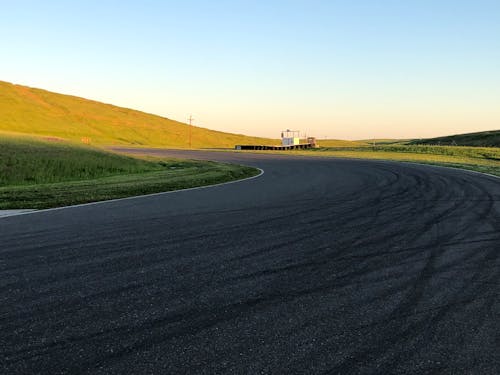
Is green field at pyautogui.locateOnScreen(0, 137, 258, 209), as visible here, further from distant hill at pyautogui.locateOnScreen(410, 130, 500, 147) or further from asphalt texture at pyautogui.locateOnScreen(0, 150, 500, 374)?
distant hill at pyautogui.locateOnScreen(410, 130, 500, 147)

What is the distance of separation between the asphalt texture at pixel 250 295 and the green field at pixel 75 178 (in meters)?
4.24

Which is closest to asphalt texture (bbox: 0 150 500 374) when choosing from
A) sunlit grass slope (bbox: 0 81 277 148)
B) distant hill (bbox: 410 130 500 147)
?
distant hill (bbox: 410 130 500 147)

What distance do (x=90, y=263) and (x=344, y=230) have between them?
14.7ft

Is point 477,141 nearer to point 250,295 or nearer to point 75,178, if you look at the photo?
point 75,178


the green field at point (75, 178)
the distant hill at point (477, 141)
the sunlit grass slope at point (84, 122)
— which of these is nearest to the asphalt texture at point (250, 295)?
the green field at point (75, 178)

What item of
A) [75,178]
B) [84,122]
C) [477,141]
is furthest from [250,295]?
[84,122]

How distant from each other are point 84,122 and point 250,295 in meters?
161

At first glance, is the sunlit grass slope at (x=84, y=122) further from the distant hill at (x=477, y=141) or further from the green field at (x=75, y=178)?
the green field at (x=75, y=178)

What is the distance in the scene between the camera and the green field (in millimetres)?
12859

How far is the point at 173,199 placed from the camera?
1246 centimetres

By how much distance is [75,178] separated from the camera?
21.5 m

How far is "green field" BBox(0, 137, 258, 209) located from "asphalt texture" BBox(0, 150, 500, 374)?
4.24 meters

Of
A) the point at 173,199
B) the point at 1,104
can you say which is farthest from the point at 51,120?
the point at 173,199

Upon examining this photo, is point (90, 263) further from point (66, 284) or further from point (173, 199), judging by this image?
point (173, 199)
